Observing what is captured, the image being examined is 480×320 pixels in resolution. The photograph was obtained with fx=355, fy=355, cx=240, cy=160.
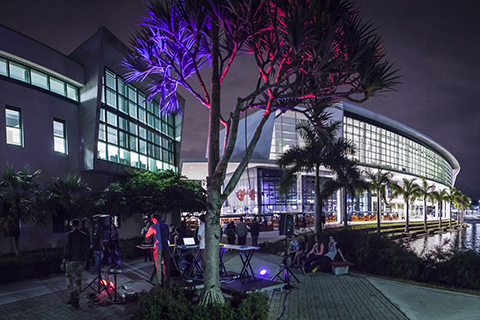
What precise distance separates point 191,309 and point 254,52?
4399 mm

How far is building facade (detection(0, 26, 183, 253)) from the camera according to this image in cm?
1348

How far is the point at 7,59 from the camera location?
1349 centimetres

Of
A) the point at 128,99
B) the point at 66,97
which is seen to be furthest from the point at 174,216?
the point at 66,97

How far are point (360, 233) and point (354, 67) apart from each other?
7828mm

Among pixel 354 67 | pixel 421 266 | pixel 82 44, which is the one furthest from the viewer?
pixel 82 44

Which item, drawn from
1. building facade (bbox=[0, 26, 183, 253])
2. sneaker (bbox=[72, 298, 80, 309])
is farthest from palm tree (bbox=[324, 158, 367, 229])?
sneaker (bbox=[72, 298, 80, 309])

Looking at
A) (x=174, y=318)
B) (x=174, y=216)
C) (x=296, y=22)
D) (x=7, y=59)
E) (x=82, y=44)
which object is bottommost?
(x=174, y=216)

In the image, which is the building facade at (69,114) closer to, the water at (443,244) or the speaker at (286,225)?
the speaker at (286,225)

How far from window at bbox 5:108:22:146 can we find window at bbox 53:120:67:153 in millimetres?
1784

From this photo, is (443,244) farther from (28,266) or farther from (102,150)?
(102,150)

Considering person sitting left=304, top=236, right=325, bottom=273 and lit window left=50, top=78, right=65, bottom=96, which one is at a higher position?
lit window left=50, top=78, right=65, bottom=96

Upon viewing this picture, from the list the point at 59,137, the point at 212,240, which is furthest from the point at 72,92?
the point at 212,240

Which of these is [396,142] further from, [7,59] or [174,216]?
[7,59]

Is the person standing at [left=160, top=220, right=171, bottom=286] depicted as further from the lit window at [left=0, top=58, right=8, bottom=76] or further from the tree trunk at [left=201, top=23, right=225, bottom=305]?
the lit window at [left=0, top=58, right=8, bottom=76]
